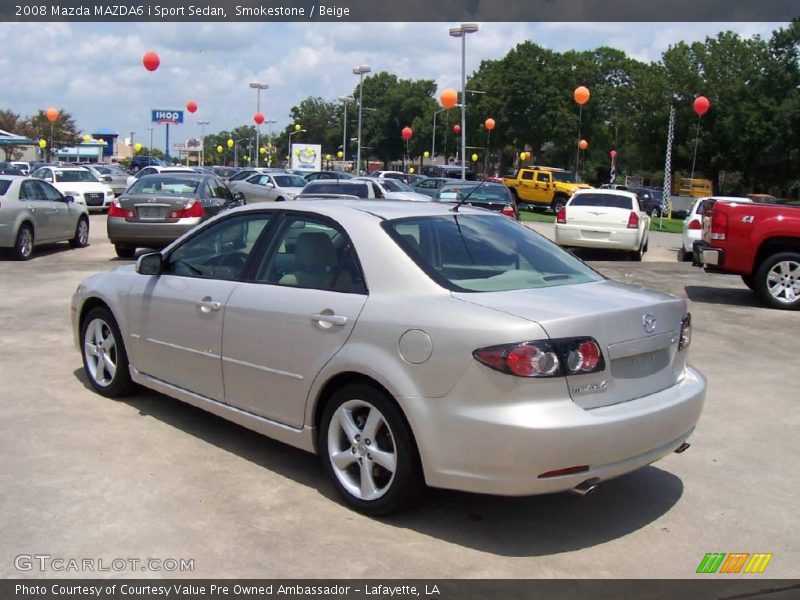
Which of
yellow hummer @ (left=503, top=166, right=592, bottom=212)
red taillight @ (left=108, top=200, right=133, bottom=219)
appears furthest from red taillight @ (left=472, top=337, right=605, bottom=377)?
yellow hummer @ (left=503, top=166, right=592, bottom=212)

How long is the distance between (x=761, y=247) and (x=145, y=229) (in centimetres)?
1003

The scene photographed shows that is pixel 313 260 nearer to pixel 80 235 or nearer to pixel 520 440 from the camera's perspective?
pixel 520 440

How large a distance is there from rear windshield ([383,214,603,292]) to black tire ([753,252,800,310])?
24.2 ft

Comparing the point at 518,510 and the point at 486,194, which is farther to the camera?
the point at 486,194

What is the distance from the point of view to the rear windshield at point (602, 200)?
1755 cm

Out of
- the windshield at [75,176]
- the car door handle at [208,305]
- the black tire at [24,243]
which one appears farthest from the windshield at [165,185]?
the windshield at [75,176]

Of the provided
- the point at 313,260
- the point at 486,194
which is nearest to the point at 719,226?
the point at 313,260

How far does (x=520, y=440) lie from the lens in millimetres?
3580

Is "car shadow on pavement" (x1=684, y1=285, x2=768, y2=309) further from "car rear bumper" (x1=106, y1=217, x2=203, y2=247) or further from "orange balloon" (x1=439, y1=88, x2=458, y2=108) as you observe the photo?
"orange balloon" (x1=439, y1=88, x2=458, y2=108)

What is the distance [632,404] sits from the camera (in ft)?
12.9

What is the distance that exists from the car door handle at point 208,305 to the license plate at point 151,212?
9877 mm

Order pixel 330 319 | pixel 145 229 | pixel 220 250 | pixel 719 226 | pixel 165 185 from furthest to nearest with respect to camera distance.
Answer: pixel 165 185 → pixel 145 229 → pixel 719 226 → pixel 220 250 → pixel 330 319

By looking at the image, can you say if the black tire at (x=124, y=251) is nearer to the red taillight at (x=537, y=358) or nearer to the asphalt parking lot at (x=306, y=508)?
the asphalt parking lot at (x=306, y=508)
